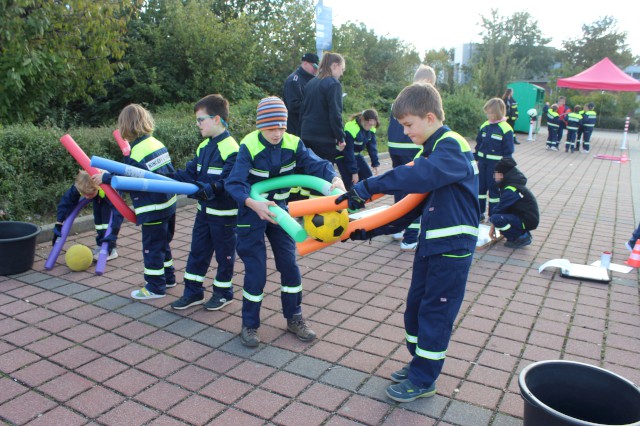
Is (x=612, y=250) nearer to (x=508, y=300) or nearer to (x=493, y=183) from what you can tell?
(x=493, y=183)

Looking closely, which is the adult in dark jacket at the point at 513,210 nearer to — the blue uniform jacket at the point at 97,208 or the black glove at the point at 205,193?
the black glove at the point at 205,193

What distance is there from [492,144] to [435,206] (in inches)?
197

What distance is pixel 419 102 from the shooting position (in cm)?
318

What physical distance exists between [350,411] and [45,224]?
204 inches

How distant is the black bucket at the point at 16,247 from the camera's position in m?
5.20

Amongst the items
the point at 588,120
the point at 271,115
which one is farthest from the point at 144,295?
the point at 588,120

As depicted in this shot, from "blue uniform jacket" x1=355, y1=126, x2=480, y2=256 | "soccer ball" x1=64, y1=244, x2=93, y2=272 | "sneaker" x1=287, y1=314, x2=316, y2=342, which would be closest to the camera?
"blue uniform jacket" x1=355, y1=126, x2=480, y2=256

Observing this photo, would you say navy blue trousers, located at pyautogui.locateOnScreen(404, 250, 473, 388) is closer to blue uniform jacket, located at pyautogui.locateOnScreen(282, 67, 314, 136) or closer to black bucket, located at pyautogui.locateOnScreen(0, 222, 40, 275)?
black bucket, located at pyautogui.locateOnScreen(0, 222, 40, 275)

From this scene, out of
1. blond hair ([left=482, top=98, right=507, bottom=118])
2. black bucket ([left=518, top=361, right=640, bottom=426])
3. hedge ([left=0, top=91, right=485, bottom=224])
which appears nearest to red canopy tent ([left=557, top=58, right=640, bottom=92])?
blond hair ([left=482, top=98, right=507, bottom=118])

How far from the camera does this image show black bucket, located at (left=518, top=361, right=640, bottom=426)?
104 inches

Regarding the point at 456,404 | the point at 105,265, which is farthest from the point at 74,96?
the point at 456,404

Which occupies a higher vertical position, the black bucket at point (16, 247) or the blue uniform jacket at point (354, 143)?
the blue uniform jacket at point (354, 143)

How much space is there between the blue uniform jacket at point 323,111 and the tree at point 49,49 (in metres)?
4.05

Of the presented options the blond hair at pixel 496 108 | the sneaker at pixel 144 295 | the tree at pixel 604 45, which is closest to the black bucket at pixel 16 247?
the sneaker at pixel 144 295
